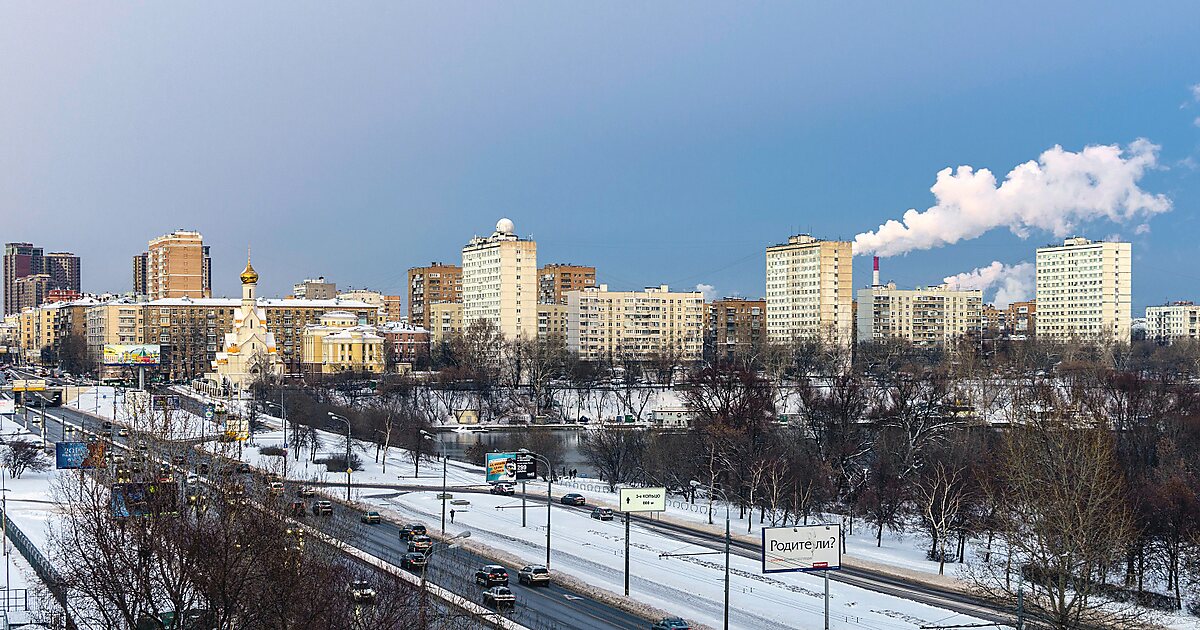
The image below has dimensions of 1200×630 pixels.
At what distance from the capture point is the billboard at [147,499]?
3206 centimetres

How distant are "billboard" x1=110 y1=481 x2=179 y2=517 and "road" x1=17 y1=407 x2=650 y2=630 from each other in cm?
171

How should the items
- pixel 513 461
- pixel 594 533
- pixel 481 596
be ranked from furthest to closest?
1. pixel 513 461
2. pixel 594 533
3. pixel 481 596

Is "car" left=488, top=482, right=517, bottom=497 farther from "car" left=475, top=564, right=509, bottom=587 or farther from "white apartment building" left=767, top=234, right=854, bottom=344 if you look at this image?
"white apartment building" left=767, top=234, right=854, bottom=344

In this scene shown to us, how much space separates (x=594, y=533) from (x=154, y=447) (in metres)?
21.7

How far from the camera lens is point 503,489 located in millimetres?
66812

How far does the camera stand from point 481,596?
3797 centimetres

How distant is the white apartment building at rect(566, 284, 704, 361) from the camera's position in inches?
7013

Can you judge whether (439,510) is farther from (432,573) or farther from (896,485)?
(896,485)

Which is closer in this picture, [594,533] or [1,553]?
[1,553]

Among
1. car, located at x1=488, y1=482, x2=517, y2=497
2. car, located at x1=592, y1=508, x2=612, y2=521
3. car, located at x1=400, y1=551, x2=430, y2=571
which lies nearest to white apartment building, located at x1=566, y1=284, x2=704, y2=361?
car, located at x1=488, y1=482, x2=517, y2=497

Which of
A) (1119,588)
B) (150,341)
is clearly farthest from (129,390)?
(1119,588)

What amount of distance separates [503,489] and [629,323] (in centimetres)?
11316

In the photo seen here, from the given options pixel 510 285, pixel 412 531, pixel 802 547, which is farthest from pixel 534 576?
pixel 510 285

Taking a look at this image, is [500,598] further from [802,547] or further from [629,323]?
[629,323]
